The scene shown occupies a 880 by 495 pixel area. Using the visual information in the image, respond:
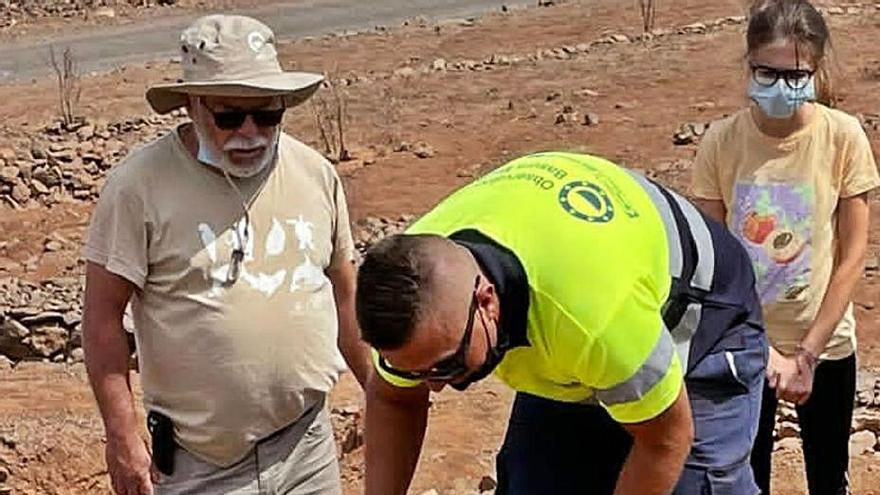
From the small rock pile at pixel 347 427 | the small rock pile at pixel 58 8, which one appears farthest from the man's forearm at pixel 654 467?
the small rock pile at pixel 58 8

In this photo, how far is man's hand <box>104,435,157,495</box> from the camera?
4.05 m

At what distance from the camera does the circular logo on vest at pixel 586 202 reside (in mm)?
2941

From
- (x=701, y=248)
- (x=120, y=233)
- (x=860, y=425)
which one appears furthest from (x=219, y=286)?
(x=860, y=425)

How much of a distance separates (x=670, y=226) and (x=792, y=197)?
4.18 ft

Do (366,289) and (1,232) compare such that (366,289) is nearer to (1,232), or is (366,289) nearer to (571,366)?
(571,366)

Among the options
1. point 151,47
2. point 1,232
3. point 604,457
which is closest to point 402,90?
point 1,232

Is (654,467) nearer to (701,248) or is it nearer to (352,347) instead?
(701,248)

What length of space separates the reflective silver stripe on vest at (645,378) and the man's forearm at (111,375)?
1.45 m

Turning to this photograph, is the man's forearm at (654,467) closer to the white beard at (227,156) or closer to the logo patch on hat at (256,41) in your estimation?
the white beard at (227,156)

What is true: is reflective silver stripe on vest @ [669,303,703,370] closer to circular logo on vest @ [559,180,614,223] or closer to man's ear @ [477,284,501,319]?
circular logo on vest @ [559,180,614,223]

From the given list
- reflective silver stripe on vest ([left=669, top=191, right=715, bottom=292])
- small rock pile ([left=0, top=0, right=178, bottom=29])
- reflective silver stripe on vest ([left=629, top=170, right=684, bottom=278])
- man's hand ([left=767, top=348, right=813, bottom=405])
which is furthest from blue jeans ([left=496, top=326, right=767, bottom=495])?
small rock pile ([left=0, top=0, right=178, bottom=29])

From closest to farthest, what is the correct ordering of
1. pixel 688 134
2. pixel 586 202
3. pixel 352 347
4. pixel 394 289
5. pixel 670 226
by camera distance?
pixel 394 289
pixel 586 202
pixel 670 226
pixel 352 347
pixel 688 134

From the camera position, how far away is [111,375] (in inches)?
158

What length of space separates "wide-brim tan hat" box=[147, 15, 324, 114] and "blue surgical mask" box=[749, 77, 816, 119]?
3.51ft
